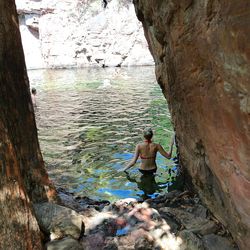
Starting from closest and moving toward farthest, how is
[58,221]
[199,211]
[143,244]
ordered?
[143,244] → [58,221] → [199,211]

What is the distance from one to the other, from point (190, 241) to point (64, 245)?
1715 millimetres

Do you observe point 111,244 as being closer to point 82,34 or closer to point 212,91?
point 212,91

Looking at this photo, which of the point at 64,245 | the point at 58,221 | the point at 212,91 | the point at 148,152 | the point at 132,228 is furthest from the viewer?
the point at 148,152

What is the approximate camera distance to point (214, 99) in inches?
179

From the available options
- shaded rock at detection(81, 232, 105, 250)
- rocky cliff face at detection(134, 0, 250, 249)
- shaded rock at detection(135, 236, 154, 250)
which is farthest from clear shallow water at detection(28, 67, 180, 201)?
shaded rock at detection(135, 236, 154, 250)

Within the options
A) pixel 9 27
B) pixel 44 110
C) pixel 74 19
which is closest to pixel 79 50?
pixel 74 19

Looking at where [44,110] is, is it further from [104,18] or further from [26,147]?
[104,18]

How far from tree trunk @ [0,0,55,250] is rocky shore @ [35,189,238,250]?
492mm

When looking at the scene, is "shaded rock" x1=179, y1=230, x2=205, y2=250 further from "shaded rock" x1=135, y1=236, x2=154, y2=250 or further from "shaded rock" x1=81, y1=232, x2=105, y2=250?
"shaded rock" x1=81, y1=232, x2=105, y2=250

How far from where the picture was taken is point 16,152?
17.3 ft

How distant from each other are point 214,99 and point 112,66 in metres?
46.5

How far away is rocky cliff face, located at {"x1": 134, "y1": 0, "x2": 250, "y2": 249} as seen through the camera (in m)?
3.67

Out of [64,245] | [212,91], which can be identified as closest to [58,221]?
[64,245]

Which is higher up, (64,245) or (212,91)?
(212,91)
